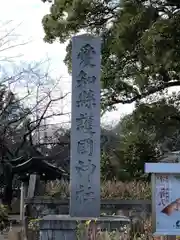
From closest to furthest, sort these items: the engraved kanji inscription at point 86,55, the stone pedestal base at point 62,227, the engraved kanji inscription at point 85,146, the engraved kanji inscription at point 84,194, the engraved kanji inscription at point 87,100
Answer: the stone pedestal base at point 62,227, the engraved kanji inscription at point 84,194, the engraved kanji inscription at point 85,146, the engraved kanji inscription at point 87,100, the engraved kanji inscription at point 86,55

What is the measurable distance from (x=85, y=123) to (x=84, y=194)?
1.49m

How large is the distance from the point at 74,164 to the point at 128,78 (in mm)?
9739

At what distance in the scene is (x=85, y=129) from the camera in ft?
32.9

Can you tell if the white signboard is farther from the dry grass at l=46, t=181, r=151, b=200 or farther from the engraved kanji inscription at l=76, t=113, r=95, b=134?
the dry grass at l=46, t=181, r=151, b=200

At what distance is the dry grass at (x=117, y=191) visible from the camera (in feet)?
51.3

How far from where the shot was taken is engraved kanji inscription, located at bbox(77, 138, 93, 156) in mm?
9961

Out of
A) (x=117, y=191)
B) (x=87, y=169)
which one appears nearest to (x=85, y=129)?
(x=87, y=169)

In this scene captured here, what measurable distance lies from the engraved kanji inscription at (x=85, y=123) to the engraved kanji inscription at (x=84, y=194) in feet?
3.86

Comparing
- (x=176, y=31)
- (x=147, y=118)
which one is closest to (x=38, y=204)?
(x=147, y=118)

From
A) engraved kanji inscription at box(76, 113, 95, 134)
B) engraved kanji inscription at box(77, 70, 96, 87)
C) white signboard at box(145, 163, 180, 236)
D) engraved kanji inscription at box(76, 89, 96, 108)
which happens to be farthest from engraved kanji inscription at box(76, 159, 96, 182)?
white signboard at box(145, 163, 180, 236)

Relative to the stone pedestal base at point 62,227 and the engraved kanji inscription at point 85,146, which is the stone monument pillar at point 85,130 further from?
the stone pedestal base at point 62,227

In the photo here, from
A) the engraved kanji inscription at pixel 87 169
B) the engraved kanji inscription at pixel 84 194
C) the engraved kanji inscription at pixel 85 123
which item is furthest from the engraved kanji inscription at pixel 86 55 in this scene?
the engraved kanji inscription at pixel 84 194

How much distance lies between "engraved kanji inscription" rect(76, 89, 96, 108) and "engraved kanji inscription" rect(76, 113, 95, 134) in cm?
23

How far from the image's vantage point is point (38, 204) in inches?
620
